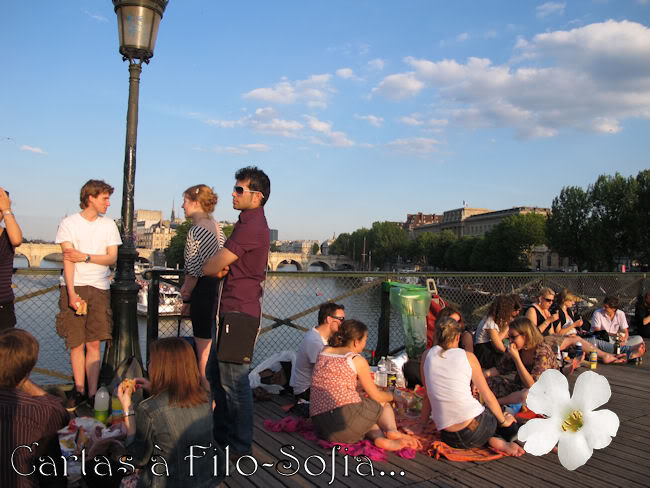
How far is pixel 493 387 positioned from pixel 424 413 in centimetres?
131

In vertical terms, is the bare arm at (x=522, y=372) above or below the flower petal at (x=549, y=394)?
below

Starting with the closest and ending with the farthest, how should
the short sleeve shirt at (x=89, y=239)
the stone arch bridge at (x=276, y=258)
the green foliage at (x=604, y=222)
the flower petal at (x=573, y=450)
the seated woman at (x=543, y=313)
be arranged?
the flower petal at (x=573, y=450) → the short sleeve shirt at (x=89, y=239) → the seated woman at (x=543, y=313) → the green foliage at (x=604, y=222) → the stone arch bridge at (x=276, y=258)

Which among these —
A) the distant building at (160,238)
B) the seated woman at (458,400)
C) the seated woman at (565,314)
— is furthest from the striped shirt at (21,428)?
the distant building at (160,238)

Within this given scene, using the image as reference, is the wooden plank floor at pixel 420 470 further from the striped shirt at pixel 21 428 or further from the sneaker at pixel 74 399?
the sneaker at pixel 74 399

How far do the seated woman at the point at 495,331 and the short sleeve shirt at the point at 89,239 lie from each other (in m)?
4.51

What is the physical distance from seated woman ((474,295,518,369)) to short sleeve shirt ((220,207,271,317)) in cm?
381

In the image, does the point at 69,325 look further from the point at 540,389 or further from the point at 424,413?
the point at 540,389

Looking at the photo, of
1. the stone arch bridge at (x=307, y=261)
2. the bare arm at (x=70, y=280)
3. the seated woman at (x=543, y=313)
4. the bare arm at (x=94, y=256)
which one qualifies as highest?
the bare arm at (x=94, y=256)

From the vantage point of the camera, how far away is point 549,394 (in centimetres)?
93

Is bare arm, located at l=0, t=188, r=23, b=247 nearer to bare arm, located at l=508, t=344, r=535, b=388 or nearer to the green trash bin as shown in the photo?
the green trash bin

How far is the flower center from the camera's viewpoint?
3.06ft

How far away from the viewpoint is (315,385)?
14.9ft

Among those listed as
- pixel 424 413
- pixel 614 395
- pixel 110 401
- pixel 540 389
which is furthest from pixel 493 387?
pixel 540 389

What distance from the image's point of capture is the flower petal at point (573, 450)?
855 millimetres
